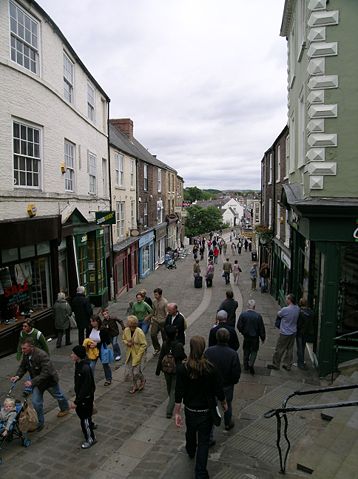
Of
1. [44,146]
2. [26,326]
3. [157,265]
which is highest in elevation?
[44,146]

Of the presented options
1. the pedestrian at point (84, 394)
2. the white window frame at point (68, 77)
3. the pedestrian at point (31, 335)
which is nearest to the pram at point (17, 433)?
the pedestrian at point (84, 394)

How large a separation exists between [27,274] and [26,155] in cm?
327

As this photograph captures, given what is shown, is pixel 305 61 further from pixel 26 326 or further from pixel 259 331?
pixel 26 326

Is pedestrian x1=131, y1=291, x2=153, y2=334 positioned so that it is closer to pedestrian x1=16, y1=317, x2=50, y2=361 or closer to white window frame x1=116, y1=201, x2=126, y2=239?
pedestrian x1=16, y1=317, x2=50, y2=361

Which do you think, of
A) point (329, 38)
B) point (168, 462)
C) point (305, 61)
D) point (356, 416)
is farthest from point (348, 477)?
point (305, 61)

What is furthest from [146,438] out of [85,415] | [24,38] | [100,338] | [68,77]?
[68,77]

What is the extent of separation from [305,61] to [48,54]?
748 cm

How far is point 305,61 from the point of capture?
10062mm

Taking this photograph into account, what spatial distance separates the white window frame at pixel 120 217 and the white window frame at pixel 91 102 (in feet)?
20.7

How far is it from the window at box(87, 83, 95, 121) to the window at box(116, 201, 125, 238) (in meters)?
6.39

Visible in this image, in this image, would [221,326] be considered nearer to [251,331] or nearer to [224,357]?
[224,357]

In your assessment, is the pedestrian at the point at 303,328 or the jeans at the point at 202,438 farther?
Answer: the pedestrian at the point at 303,328

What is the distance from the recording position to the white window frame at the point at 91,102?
17413 mm

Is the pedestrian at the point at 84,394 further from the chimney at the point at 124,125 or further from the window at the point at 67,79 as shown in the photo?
the chimney at the point at 124,125
